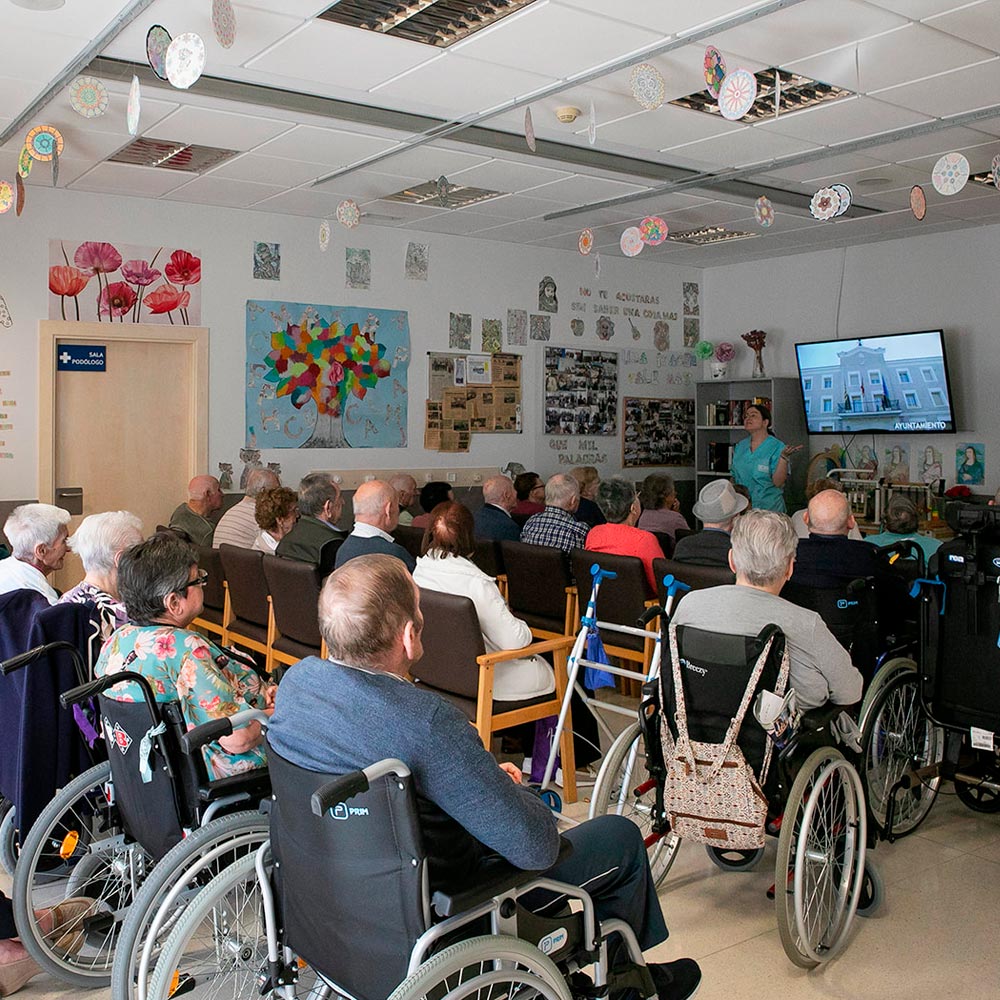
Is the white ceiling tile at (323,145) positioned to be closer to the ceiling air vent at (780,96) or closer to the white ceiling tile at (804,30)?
the ceiling air vent at (780,96)

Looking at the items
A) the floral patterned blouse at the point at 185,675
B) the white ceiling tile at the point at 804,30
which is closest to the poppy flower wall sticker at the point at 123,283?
the white ceiling tile at the point at 804,30

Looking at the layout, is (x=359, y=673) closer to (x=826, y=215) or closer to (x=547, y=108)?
(x=547, y=108)

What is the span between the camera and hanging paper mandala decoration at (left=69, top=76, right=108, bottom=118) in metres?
4.26

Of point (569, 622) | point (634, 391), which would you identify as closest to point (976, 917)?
point (569, 622)

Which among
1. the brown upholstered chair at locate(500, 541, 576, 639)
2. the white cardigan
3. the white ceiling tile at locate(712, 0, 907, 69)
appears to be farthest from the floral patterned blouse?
the white ceiling tile at locate(712, 0, 907, 69)

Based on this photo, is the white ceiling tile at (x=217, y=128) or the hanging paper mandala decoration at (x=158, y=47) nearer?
the hanging paper mandala decoration at (x=158, y=47)

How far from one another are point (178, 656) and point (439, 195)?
464 cm

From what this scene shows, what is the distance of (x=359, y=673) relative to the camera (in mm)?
1942

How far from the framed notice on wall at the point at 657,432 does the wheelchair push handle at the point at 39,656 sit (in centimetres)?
676

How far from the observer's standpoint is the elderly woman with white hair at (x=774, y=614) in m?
2.82

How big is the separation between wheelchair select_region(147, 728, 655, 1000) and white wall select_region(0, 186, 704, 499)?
16.7 ft

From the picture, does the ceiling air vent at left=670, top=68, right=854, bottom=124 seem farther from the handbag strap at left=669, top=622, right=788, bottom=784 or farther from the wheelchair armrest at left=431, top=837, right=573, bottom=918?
the wheelchair armrest at left=431, top=837, right=573, bottom=918

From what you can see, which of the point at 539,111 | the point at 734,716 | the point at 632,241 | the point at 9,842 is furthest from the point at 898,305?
the point at 9,842

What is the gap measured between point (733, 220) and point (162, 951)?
21.5 feet
